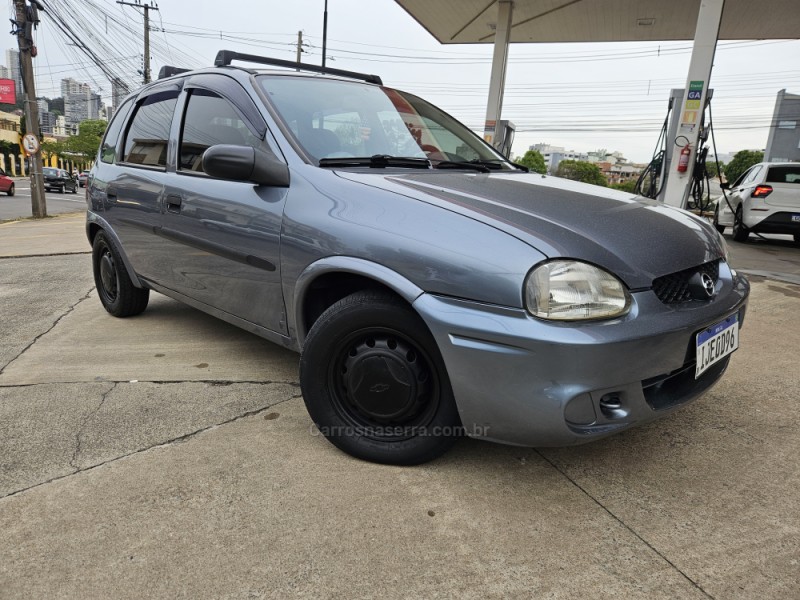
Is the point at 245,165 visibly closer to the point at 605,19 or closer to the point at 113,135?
the point at 113,135

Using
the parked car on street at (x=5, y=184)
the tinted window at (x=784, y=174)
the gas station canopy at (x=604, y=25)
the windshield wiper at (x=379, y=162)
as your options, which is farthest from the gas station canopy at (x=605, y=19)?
the parked car on street at (x=5, y=184)

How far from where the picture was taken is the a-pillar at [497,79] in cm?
1165

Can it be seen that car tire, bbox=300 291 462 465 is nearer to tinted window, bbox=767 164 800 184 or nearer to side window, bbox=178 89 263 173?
side window, bbox=178 89 263 173

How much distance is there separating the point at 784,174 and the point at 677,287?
→ 29.9 feet

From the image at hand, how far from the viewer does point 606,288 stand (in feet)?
5.68

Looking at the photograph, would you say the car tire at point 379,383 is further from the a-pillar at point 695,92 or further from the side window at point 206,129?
the a-pillar at point 695,92

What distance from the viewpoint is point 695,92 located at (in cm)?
797

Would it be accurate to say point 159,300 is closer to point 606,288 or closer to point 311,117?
point 311,117

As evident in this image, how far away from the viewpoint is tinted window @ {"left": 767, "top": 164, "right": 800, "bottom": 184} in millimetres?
8992

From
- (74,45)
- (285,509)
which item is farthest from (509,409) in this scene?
(74,45)

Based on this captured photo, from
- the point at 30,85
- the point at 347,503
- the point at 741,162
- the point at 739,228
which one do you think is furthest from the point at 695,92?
the point at 741,162

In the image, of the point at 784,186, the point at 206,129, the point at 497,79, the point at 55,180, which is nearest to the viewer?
the point at 206,129

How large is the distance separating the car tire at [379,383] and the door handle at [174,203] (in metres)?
1.31

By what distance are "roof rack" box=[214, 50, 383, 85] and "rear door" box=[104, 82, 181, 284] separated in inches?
12.8
